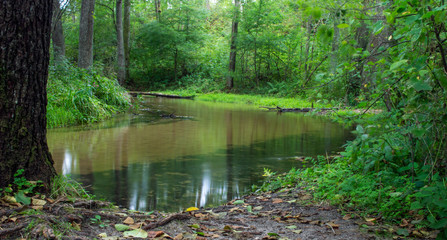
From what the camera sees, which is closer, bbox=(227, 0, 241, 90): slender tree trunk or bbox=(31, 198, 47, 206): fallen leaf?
bbox=(31, 198, 47, 206): fallen leaf

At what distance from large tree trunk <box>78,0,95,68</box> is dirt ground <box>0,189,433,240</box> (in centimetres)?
1041

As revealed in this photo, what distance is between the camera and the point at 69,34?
28.0 m

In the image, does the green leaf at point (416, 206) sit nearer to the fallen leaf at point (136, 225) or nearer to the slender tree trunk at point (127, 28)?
the fallen leaf at point (136, 225)

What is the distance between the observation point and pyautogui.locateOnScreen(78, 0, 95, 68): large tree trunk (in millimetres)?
12375

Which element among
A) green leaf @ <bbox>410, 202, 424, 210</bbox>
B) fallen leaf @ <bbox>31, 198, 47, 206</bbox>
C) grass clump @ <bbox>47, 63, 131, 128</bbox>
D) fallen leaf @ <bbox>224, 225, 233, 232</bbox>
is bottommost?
fallen leaf @ <bbox>224, 225, 233, 232</bbox>

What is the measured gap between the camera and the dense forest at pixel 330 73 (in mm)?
2617

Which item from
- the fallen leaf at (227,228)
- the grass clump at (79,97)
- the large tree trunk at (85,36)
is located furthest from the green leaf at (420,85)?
the large tree trunk at (85,36)

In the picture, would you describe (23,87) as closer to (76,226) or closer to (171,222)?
(76,226)

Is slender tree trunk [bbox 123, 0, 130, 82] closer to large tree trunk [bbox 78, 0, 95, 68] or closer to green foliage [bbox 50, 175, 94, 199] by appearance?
large tree trunk [bbox 78, 0, 95, 68]

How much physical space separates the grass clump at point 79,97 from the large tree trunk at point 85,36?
44.0 inches

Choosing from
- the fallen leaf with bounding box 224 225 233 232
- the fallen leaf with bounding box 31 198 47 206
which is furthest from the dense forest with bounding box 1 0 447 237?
the fallen leaf with bounding box 31 198 47 206

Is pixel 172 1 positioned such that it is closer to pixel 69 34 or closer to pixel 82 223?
pixel 69 34

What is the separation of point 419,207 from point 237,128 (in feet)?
22.9

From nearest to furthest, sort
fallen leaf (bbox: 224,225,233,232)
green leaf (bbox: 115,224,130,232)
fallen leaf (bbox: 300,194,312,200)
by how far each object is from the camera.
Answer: green leaf (bbox: 115,224,130,232)
fallen leaf (bbox: 224,225,233,232)
fallen leaf (bbox: 300,194,312,200)
